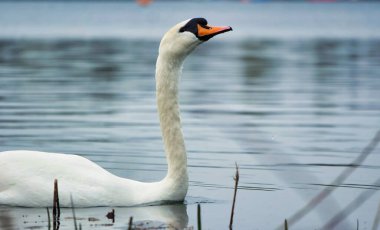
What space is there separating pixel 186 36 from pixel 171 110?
72cm

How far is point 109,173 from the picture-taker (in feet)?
32.9

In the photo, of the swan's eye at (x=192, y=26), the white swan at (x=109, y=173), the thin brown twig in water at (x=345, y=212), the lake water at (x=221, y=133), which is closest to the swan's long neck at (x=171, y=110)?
the white swan at (x=109, y=173)

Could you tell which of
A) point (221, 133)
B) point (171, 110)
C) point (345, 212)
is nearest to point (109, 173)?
point (171, 110)

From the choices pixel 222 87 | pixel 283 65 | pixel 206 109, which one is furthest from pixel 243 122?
pixel 283 65

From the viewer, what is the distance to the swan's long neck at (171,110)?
10312 mm

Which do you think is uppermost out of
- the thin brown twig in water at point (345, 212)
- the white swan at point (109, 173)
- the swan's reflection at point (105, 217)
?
the white swan at point (109, 173)

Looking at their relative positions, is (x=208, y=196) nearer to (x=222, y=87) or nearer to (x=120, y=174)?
(x=120, y=174)

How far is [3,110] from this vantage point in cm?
1916

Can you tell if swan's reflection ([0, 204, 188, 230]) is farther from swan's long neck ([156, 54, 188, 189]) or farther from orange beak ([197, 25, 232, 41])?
orange beak ([197, 25, 232, 41])

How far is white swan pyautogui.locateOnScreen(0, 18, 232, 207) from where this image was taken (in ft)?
32.1

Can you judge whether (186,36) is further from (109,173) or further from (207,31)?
(109,173)

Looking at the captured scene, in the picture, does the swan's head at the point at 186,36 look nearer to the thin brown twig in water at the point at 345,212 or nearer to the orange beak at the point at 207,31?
the orange beak at the point at 207,31

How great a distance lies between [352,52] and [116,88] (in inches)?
834

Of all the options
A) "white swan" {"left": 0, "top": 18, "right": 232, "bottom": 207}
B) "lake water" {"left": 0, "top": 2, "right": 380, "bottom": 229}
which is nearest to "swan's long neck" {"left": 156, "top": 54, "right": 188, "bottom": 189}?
"white swan" {"left": 0, "top": 18, "right": 232, "bottom": 207}
